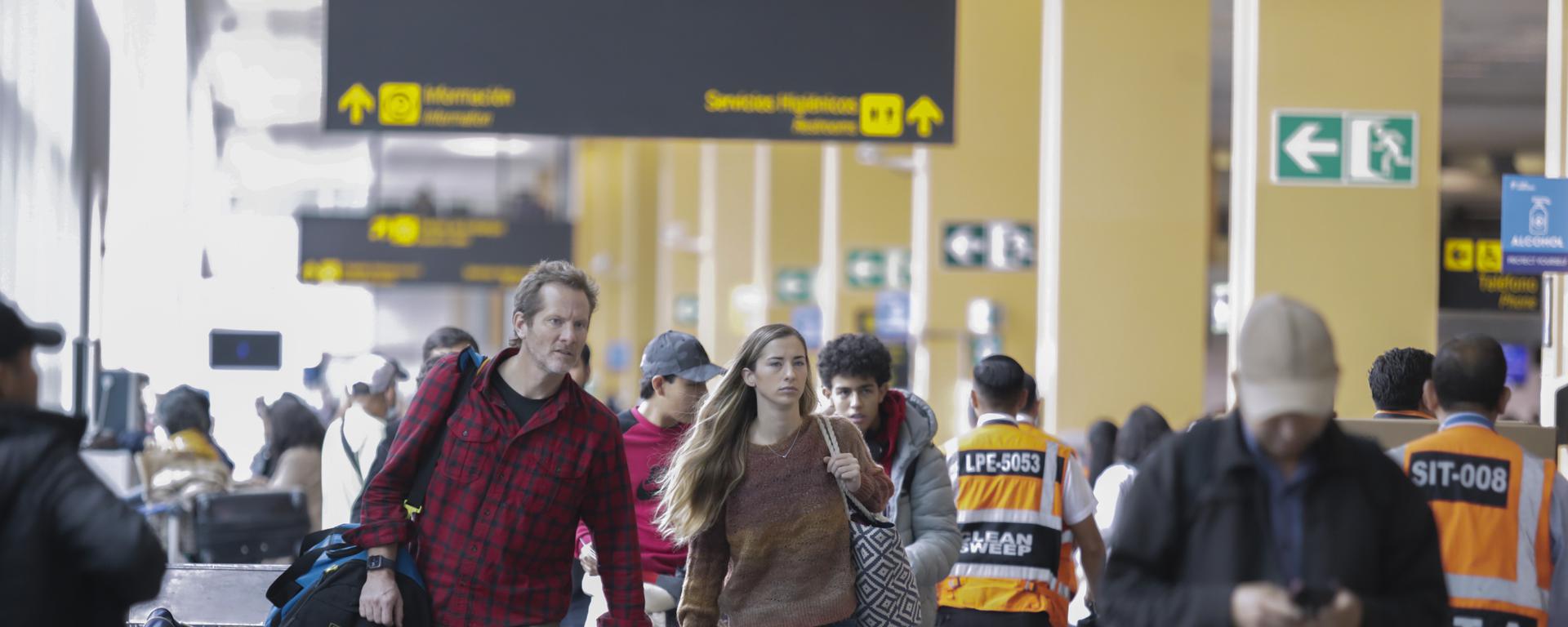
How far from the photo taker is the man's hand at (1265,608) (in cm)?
266

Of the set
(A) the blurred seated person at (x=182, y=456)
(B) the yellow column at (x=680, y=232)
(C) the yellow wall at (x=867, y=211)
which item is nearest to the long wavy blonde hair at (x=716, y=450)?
(A) the blurred seated person at (x=182, y=456)

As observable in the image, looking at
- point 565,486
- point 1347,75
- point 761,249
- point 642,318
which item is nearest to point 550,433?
point 565,486

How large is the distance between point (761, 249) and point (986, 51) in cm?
839

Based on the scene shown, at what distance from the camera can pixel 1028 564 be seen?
566 centimetres

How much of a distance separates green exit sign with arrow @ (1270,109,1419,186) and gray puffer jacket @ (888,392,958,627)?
19.0 ft

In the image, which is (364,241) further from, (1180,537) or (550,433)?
(1180,537)

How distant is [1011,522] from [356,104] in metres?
4.46

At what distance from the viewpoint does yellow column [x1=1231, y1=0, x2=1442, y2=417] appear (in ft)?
34.0

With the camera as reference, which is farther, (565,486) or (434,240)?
(434,240)

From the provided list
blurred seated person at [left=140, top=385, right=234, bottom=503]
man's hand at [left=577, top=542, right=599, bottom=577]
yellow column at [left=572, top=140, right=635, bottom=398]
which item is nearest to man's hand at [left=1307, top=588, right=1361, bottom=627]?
man's hand at [left=577, top=542, right=599, bottom=577]

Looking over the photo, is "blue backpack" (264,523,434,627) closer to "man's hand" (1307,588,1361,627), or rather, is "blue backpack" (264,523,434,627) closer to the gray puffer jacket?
the gray puffer jacket

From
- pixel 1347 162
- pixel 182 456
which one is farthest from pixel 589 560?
pixel 1347 162

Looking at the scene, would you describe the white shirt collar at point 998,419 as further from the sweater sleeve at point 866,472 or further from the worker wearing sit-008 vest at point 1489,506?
the worker wearing sit-008 vest at point 1489,506

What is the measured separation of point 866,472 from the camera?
4.42 meters
